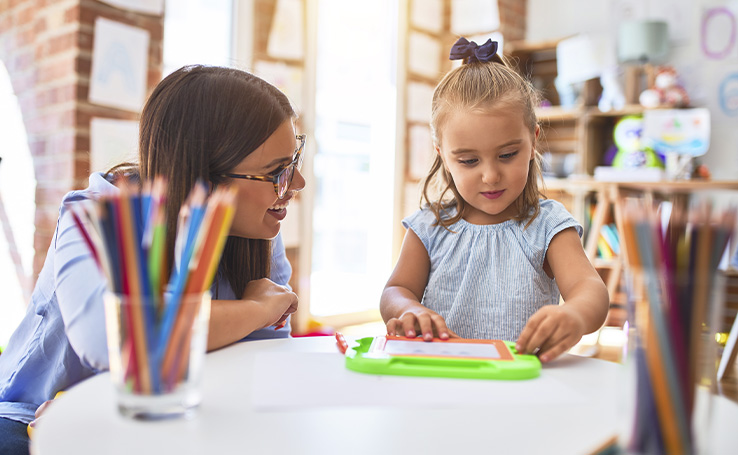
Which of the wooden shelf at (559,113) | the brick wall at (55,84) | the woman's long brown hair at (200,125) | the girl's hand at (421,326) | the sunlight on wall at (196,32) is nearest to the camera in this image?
the girl's hand at (421,326)

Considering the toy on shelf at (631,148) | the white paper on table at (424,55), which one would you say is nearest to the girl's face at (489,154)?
the toy on shelf at (631,148)

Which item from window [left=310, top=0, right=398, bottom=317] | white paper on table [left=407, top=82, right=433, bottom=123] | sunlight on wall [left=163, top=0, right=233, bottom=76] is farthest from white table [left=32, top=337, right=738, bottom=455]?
white paper on table [left=407, top=82, right=433, bottom=123]

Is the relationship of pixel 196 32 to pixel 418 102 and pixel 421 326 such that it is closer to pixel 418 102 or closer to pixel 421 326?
pixel 418 102

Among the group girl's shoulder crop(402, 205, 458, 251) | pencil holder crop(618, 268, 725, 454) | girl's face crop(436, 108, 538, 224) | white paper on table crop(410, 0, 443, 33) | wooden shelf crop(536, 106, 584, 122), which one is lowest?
pencil holder crop(618, 268, 725, 454)

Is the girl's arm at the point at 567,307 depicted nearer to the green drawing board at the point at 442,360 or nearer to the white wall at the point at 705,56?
the green drawing board at the point at 442,360

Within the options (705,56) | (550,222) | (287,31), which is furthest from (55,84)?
(705,56)

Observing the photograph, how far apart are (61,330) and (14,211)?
1.59 m

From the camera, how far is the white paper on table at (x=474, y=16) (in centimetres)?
416

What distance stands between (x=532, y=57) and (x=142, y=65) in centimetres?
289

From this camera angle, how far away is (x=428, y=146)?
4164 millimetres

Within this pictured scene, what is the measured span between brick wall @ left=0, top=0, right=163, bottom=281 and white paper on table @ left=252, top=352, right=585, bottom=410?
1745mm

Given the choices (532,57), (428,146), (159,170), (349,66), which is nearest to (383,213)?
(428,146)

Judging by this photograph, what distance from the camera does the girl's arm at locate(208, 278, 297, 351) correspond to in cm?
79

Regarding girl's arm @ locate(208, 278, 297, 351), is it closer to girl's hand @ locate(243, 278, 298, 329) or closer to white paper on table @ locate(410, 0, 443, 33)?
girl's hand @ locate(243, 278, 298, 329)
